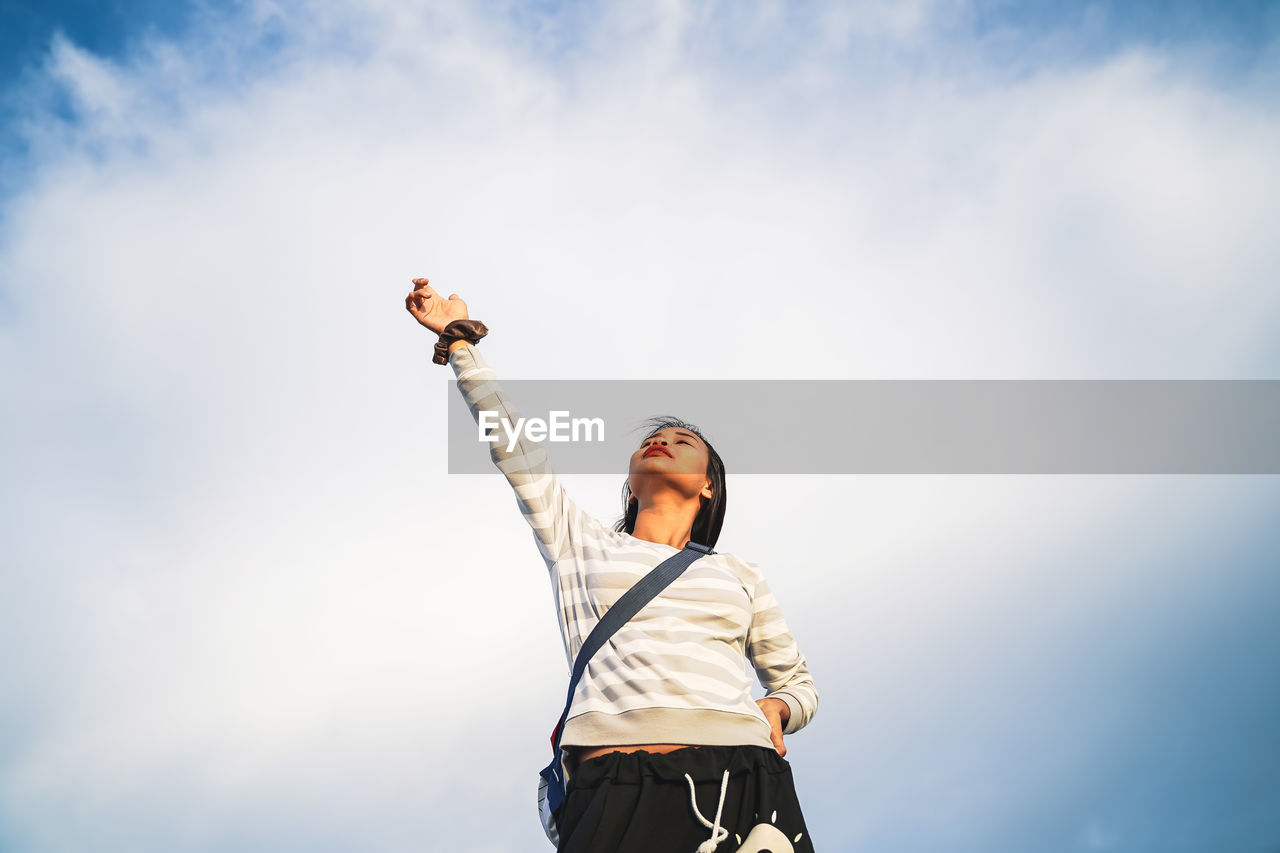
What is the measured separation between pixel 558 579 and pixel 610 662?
650 mm

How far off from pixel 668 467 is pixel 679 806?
2.04 metres

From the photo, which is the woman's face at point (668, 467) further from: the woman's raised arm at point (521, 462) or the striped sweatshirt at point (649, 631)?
the woman's raised arm at point (521, 462)

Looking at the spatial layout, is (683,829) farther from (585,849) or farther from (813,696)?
(813,696)

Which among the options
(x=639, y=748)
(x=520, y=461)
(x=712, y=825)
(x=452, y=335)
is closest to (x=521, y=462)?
(x=520, y=461)

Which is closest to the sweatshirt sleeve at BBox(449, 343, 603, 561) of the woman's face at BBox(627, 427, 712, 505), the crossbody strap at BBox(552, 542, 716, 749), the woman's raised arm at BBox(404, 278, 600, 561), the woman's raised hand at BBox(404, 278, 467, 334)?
the woman's raised arm at BBox(404, 278, 600, 561)

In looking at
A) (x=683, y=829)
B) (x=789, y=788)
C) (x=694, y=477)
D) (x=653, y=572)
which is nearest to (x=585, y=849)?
(x=683, y=829)

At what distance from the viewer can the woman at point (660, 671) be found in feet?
11.9

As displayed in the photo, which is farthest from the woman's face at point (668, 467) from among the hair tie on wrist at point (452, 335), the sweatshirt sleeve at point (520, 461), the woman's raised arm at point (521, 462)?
the hair tie on wrist at point (452, 335)

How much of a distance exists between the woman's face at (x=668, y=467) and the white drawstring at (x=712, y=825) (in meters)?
1.88

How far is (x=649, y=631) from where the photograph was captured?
13.6ft

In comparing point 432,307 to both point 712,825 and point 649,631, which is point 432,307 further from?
point 712,825

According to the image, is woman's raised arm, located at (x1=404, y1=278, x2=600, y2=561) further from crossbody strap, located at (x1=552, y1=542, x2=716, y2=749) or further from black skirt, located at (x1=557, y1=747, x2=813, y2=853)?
black skirt, located at (x1=557, y1=747, x2=813, y2=853)

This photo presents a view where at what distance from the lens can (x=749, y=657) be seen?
16.2ft

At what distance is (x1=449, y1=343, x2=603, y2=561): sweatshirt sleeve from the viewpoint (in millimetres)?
4484
